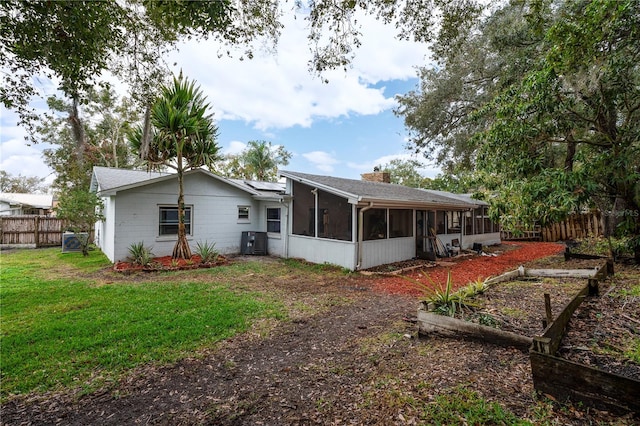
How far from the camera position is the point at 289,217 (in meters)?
11.3

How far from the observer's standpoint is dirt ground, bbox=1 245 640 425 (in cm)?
250

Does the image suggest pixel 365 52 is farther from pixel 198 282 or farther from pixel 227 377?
pixel 198 282

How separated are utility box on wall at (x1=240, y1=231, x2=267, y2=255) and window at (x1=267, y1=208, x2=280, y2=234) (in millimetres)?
447

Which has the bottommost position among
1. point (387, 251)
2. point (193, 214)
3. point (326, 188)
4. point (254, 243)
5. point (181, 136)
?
point (387, 251)

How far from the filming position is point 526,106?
643 centimetres

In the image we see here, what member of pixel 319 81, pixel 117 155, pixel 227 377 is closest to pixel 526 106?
pixel 319 81

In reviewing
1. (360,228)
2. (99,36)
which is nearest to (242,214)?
(360,228)

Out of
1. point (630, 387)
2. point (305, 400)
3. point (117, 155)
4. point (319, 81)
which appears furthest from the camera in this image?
point (117, 155)

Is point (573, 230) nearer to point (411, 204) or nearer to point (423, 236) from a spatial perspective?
point (423, 236)

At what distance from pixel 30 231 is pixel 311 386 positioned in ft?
60.6

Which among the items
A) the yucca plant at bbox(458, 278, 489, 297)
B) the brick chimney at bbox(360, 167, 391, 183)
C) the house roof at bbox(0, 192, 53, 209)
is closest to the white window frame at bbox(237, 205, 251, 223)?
the brick chimney at bbox(360, 167, 391, 183)

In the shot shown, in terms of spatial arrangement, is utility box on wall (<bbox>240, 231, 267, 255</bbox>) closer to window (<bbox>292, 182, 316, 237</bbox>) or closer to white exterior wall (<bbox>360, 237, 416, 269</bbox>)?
window (<bbox>292, 182, 316, 237</bbox>)

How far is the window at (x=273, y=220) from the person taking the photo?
12.3 m

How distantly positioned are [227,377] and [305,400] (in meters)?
1.02
